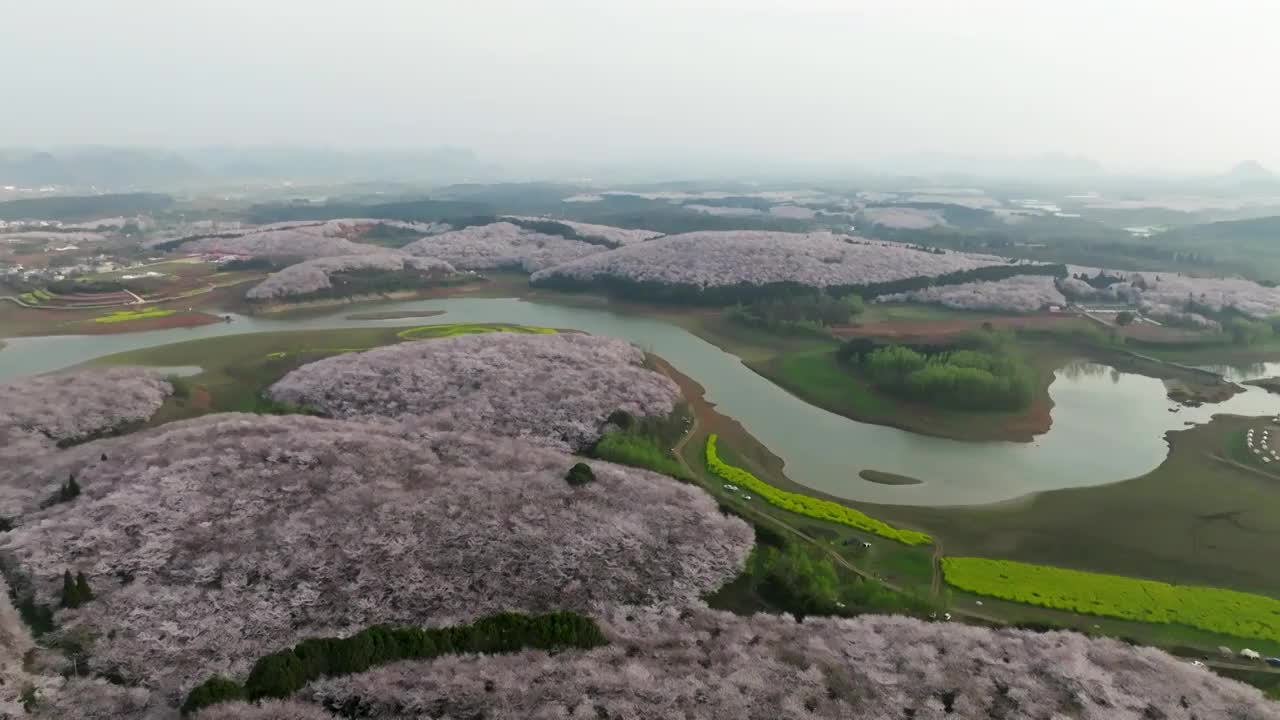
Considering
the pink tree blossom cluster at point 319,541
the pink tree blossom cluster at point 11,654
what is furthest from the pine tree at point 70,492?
the pink tree blossom cluster at point 11,654

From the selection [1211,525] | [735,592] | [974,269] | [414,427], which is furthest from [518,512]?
[974,269]

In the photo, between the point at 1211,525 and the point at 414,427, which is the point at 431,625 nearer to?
the point at 414,427

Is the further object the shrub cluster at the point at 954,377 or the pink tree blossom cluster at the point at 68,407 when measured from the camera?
the shrub cluster at the point at 954,377

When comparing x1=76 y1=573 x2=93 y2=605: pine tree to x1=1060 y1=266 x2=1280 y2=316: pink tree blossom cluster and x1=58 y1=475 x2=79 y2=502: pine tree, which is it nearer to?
x1=58 y1=475 x2=79 y2=502: pine tree

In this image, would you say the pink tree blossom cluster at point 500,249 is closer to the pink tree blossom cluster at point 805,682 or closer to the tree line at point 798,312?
the tree line at point 798,312

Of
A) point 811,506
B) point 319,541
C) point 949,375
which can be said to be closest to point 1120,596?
point 811,506

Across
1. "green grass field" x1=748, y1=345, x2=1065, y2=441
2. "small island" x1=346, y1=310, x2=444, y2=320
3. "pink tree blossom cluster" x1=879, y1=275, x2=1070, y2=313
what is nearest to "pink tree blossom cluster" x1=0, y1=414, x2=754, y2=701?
"green grass field" x1=748, y1=345, x2=1065, y2=441
